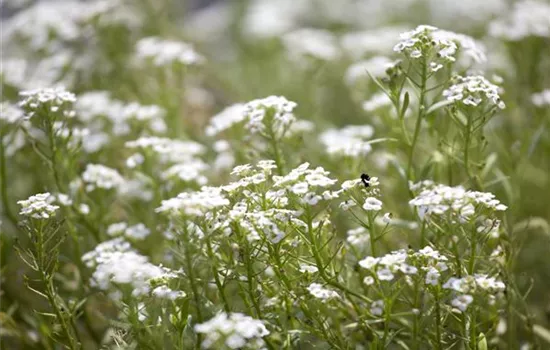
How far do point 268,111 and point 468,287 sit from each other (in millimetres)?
1235

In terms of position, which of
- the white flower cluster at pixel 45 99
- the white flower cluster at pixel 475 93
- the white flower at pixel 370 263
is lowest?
the white flower at pixel 370 263

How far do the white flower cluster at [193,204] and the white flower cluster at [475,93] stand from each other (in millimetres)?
1088

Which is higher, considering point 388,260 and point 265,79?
point 388,260

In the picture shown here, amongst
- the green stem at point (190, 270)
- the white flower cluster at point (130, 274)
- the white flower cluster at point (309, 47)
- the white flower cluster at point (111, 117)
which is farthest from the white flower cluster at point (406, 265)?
the white flower cluster at point (309, 47)

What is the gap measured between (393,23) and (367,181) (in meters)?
5.11

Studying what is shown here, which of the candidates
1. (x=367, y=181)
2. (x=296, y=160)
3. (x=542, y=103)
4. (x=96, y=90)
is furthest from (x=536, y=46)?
(x=96, y=90)

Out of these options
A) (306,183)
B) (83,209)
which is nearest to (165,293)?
(306,183)

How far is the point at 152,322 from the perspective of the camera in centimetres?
254

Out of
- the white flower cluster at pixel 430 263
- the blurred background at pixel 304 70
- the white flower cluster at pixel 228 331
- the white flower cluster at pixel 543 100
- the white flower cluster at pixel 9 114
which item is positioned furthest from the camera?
the blurred background at pixel 304 70

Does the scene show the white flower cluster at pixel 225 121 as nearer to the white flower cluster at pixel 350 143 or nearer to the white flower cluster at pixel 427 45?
the white flower cluster at pixel 350 143

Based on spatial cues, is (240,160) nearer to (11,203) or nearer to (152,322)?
(11,203)

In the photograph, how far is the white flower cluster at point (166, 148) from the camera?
12.2 ft

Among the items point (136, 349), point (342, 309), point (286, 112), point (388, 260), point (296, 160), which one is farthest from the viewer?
point (296, 160)

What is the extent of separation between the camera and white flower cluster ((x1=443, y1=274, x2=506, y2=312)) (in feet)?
7.93
